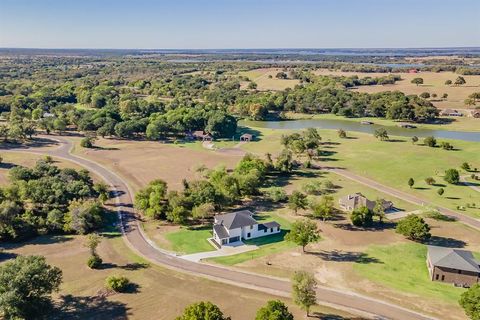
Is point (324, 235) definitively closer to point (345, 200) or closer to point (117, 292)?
point (345, 200)

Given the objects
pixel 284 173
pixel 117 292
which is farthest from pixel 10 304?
pixel 284 173

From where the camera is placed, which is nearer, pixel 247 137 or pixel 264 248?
pixel 264 248

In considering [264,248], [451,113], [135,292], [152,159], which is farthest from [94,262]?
[451,113]

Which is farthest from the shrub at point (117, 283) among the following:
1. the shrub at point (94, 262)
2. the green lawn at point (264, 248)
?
the green lawn at point (264, 248)

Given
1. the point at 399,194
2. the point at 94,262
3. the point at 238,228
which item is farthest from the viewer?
the point at 399,194

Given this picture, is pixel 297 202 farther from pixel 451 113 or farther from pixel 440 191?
pixel 451 113

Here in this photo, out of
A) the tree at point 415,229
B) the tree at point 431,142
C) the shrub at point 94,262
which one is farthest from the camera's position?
the tree at point 431,142

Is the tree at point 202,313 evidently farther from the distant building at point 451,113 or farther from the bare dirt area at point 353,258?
the distant building at point 451,113
